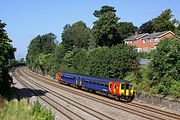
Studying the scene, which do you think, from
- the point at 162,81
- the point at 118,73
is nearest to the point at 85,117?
the point at 162,81

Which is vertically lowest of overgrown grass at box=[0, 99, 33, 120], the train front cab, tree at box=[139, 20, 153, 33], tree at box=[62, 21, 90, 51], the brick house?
overgrown grass at box=[0, 99, 33, 120]

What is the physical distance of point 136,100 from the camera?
4575 centimetres

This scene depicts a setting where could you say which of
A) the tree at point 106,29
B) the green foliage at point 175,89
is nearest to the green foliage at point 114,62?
the green foliage at point 175,89

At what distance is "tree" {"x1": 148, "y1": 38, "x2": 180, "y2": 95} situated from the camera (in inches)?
1615

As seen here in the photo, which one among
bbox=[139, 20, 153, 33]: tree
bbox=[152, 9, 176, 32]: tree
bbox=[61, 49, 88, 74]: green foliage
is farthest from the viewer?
bbox=[139, 20, 153, 33]: tree

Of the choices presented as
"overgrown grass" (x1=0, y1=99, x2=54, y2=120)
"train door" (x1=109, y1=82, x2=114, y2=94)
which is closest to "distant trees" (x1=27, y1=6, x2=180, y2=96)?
"train door" (x1=109, y1=82, x2=114, y2=94)

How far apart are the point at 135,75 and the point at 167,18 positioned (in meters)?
56.5

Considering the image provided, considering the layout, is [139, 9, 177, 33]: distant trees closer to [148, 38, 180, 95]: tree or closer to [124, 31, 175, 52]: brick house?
[124, 31, 175, 52]: brick house

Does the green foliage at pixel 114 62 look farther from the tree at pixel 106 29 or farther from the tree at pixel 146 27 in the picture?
the tree at pixel 146 27

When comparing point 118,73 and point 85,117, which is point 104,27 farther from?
point 85,117

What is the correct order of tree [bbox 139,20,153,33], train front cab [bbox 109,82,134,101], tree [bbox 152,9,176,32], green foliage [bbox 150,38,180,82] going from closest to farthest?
green foliage [bbox 150,38,180,82]
train front cab [bbox 109,82,134,101]
tree [bbox 152,9,176,32]
tree [bbox 139,20,153,33]

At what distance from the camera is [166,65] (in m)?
41.7

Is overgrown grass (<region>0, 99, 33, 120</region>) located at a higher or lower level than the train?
lower

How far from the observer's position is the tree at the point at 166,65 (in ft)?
135
